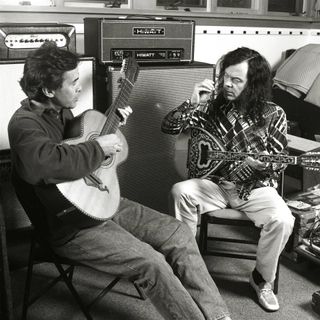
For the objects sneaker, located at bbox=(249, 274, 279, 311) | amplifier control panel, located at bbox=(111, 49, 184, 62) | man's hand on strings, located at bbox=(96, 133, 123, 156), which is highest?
amplifier control panel, located at bbox=(111, 49, 184, 62)

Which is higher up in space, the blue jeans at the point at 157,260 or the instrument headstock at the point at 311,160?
the instrument headstock at the point at 311,160

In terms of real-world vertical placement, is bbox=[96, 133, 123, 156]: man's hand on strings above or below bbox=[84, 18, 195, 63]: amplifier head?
below

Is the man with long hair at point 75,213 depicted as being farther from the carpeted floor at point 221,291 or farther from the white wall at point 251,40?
the white wall at point 251,40

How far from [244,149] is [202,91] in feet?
1.08

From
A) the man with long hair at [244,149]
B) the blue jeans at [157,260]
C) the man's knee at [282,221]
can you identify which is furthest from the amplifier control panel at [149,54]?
the man's knee at [282,221]

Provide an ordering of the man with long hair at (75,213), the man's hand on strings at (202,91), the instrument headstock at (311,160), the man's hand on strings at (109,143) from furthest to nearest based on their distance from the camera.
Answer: the man's hand on strings at (202,91) → the instrument headstock at (311,160) → the man's hand on strings at (109,143) → the man with long hair at (75,213)

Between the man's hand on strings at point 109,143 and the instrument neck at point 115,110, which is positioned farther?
the instrument neck at point 115,110

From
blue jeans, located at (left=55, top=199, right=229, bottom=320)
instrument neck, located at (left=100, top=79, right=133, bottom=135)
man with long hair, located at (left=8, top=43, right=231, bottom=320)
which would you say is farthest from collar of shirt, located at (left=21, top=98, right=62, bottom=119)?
blue jeans, located at (left=55, top=199, right=229, bottom=320)

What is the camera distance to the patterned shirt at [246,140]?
216 centimetres

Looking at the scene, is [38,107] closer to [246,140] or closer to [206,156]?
[206,156]

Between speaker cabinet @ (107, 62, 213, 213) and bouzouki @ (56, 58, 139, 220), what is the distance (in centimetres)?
46

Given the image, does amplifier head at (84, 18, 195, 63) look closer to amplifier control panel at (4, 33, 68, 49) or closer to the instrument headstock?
amplifier control panel at (4, 33, 68, 49)

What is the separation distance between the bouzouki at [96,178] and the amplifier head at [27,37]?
48 cm

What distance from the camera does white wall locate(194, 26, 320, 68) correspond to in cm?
337
